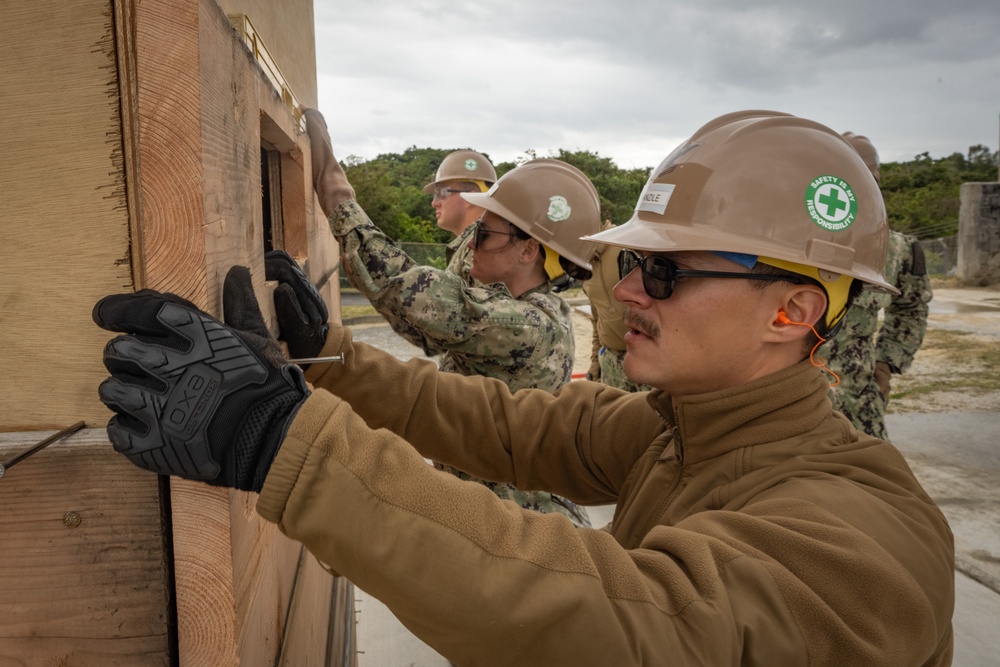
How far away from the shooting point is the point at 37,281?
1114 mm

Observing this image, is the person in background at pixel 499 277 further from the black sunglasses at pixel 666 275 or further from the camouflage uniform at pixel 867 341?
the camouflage uniform at pixel 867 341

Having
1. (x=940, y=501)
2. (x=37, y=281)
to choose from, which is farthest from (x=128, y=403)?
(x=940, y=501)

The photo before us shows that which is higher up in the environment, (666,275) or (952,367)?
(666,275)

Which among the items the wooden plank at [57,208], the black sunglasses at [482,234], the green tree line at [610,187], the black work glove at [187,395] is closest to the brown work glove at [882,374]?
the black sunglasses at [482,234]

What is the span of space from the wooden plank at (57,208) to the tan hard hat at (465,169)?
206 inches

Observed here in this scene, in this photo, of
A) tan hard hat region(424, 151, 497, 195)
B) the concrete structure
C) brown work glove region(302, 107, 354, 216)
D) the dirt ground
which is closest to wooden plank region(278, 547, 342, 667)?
brown work glove region(302, 107, 354, 216)

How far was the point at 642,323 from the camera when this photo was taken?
5.68 feet

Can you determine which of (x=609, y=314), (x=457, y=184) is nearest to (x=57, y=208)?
(x=609, y=314)

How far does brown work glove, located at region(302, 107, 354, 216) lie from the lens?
2787 mm

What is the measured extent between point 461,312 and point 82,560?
5.91 ft

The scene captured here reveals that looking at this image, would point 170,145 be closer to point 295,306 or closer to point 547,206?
point 295,306

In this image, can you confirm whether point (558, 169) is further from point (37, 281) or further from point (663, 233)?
point (37, 281)

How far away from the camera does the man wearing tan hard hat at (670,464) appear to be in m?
1.00

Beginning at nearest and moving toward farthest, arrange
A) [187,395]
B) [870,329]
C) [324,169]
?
[187,395], [324,169], [870,329]
